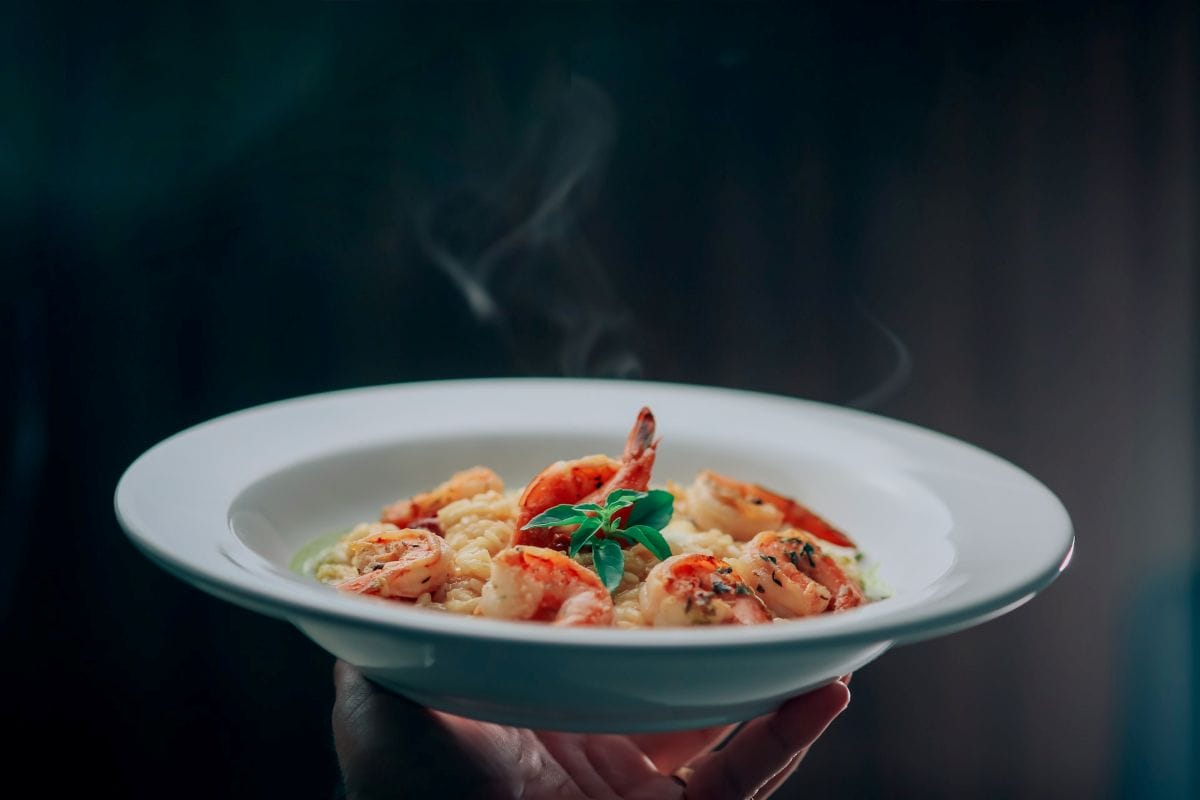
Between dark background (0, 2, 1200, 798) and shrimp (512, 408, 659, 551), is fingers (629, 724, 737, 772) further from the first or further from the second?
dark background (0, 2, 1200, 798)

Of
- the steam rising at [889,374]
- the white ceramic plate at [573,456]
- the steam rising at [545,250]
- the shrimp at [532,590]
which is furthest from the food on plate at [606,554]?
the steam rising at [889,374]

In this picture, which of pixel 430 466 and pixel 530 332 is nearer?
pixel 430 466

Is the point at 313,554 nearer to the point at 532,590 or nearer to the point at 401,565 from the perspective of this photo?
the point at 401,565

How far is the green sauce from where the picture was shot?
185cm

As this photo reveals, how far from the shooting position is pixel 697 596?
55.1 inches

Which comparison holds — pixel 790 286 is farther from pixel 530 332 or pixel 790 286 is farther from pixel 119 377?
pixel 119 377

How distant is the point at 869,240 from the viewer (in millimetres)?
3666

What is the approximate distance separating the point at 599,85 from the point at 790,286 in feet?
3.16

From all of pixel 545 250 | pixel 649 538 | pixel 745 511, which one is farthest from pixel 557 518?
pixel 545 250

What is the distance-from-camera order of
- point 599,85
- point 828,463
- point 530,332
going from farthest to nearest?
point 530,332 → point 599,85 → point 828,463

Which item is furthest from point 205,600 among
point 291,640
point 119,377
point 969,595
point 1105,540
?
point 1105,540

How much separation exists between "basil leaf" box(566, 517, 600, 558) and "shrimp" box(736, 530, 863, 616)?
0.76 feet

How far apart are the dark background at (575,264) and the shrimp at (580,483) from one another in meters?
1.82

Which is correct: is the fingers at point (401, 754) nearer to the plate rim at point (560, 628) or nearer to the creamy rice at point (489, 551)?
the creamy rice at point (489, 551)
